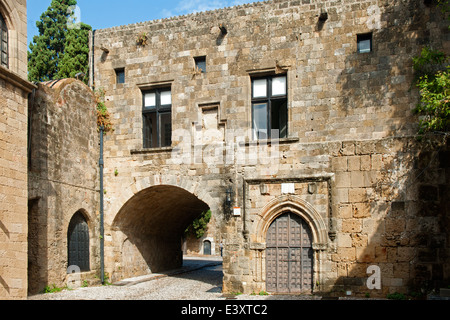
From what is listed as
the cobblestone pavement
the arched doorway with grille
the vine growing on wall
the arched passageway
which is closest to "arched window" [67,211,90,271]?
the cobblestone pavement

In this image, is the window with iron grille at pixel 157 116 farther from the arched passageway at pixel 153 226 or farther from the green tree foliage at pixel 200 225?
the green tree foliage at pixel 200 225

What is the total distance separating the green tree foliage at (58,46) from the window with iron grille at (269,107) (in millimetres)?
10361

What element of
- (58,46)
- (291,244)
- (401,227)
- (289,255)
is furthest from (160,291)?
(58,46)

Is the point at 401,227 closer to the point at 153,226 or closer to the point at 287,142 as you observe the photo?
the point at 287,142

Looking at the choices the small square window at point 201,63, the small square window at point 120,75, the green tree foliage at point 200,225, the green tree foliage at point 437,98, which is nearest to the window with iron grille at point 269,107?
the small square window at point 201,63

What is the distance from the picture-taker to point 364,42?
1174 centimetres

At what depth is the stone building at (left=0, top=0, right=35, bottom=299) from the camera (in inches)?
312

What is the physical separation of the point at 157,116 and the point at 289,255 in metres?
5.44

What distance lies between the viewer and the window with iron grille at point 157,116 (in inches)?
517

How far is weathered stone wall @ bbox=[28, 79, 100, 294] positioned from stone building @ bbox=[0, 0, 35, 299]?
5.35 ft

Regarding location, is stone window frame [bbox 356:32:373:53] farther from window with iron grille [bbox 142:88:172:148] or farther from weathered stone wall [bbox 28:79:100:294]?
weathered stone wall [bbox 28:79:100:294]

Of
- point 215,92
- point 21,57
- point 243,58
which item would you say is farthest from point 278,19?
point 21,57

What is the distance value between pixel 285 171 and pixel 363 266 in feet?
9.28

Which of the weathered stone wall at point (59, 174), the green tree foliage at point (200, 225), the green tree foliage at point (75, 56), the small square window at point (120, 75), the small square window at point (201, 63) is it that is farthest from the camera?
the green tree foliage at point (200, 225)
